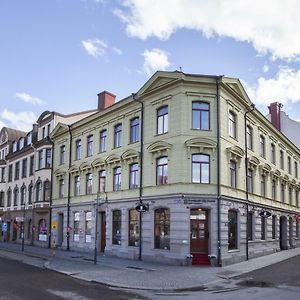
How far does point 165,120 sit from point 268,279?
1144cm

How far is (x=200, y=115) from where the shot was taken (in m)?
24.6

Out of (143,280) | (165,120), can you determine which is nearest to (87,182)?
(165,120)

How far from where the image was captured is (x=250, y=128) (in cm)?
2931

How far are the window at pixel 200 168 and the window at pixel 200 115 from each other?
1.84 metres

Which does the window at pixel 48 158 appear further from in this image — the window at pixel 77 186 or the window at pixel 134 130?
the window at pixel 134 130

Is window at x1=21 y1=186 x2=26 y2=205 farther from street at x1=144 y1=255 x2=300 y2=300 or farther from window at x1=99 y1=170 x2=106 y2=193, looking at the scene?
street at x1=144 y1=255 x2=300 y2=300

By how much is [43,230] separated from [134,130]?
54.1ft

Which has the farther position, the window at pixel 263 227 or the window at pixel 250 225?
the window at pixel 263 227

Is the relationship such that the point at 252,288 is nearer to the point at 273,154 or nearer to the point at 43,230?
the point at 273,154

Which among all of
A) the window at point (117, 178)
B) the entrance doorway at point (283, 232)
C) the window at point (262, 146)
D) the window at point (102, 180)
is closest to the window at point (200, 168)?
the window at point (117, 178)

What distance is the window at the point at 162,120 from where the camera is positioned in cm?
2544

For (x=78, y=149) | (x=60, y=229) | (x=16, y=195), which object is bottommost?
(x=60, y=229)

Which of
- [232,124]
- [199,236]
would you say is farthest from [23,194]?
[232,124]

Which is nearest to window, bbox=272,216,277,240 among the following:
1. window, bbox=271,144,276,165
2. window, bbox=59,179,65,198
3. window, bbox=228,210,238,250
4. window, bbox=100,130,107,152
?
window, bbox=271,144,276,165
